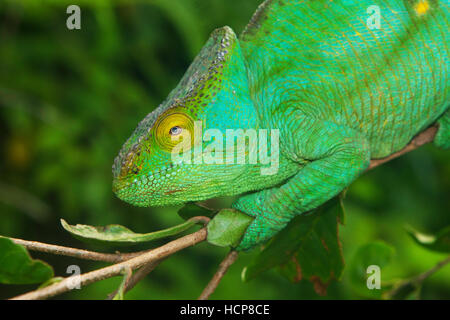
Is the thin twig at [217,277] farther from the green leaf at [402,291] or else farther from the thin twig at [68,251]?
the green leaf at [402,291]

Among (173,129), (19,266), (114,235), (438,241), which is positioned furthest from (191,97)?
(438,241)

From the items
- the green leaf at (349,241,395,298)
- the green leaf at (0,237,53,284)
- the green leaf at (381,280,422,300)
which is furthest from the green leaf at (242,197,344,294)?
the green leaf at (0,237,53,284)

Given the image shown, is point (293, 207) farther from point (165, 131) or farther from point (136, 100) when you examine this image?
point (136, 100)

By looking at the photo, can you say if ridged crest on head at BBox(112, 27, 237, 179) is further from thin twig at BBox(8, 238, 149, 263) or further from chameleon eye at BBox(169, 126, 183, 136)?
thin twig at BBox(8, 238, 149, 263)

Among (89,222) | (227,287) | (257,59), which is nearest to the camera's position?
(257,59)

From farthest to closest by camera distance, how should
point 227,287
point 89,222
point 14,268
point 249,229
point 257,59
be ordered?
1. point 89,222
2. point 227,287
3. point 257,59
4. point 249,229
5. point 14,268
